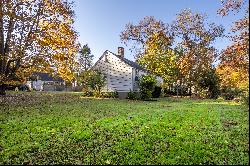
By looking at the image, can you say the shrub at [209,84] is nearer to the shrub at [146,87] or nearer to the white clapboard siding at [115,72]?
the white clapboard siding at [115,72]

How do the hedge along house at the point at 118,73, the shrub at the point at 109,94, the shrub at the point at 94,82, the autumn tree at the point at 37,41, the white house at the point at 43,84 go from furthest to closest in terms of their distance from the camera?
1. the white house at the point at 43,84
2. the hedge along house at the point at 118,73
3. the shrub at the point at 94,82
4. the shrub at the point at 109,94
5. the autumn tree at the point at 37,41

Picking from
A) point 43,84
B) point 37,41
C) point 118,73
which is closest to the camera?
point 37,41

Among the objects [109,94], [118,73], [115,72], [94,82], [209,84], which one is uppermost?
[115,72]

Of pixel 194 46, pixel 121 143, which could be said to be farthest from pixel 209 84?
pixel 121 143

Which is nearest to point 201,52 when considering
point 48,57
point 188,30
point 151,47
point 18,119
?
point 188,30

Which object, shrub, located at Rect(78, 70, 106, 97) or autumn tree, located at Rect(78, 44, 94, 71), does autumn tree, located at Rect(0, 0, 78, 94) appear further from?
autumn tree, located at Rect(78, 44, 94, 71)

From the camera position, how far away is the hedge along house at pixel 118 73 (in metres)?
48.7

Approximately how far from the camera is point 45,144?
10.9 metres

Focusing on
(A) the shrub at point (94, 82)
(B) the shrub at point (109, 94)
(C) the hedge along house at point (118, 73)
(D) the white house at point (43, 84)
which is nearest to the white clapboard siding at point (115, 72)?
(C) the hedge along house at point (118, 73)

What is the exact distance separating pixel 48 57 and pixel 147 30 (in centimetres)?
4077

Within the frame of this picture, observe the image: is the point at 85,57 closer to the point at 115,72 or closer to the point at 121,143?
the point at 115,72

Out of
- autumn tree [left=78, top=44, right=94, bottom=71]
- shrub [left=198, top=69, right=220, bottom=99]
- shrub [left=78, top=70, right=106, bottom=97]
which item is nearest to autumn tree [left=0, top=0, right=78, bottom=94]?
shrub [left=78, top=70, right=106, bottom=97]

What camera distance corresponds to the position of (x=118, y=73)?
49.8m

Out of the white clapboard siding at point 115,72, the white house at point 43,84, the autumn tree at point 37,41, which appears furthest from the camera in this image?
the white house at point 43,84
